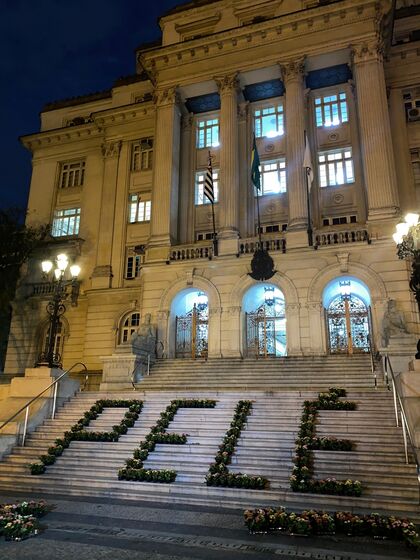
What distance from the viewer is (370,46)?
23594 millimetres

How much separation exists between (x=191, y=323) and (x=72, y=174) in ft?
52.1

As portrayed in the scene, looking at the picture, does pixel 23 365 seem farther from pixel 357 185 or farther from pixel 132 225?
pixel 357 185

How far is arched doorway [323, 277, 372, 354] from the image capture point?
20.8 metres

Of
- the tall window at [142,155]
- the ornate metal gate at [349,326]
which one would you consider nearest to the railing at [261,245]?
the ornate metal gate at [349,326]

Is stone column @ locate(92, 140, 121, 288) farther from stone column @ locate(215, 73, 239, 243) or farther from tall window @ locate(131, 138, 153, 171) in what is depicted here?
stone column @ locate(215, 73, 239, 243)

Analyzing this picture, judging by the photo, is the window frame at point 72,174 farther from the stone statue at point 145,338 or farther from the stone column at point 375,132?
the stone column at point 375,132

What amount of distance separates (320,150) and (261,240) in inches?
268

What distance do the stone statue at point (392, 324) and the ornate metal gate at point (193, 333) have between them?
8737 mm

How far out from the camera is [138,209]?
29844mm

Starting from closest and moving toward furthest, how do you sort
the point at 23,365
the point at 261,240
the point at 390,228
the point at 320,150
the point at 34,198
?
the point at 390,228, the point at 261,240, the point at 320,150, the point at 23,365, the point at 34,198

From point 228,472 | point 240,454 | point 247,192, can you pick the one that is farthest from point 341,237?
point 228,472

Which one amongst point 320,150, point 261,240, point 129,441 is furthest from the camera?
point 320,150

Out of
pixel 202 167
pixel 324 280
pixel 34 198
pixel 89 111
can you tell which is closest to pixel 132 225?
pixel 202 167

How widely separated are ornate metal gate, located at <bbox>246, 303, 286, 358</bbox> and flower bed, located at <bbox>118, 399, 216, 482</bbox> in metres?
7.98
